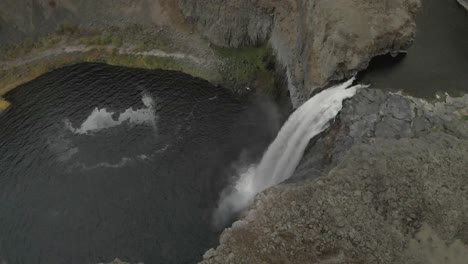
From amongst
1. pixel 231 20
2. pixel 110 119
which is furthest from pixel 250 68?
pixel 110 119

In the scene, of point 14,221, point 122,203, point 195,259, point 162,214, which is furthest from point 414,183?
point 14,221

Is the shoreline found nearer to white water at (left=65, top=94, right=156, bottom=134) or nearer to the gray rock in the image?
white water at (left=65, top=94, right=156, bottom=134)

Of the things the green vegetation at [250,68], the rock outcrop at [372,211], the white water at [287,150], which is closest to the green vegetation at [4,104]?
the green vegetation at [250,68]

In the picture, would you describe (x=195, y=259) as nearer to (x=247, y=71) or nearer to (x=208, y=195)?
(x=208, y=195)

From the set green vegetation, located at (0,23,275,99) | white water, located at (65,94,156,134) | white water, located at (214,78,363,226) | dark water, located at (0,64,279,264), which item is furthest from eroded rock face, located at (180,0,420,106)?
white water, located at (65,94,156,134)

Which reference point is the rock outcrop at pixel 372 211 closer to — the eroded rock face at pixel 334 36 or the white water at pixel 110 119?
the eroded rock face at pixel 334 36

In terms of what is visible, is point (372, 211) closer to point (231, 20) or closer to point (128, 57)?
point (231, 20)
